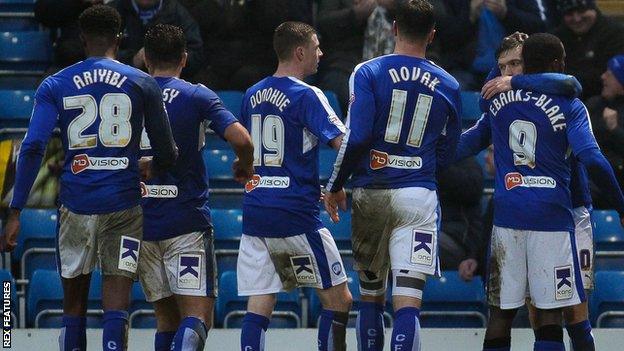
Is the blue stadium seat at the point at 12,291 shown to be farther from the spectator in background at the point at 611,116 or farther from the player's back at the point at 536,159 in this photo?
the spectator in background at the point at 611,116

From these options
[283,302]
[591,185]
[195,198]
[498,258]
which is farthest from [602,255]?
[195,198]

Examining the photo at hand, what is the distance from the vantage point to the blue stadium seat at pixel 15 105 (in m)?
12.4

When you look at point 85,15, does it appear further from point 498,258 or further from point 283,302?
point 283,302

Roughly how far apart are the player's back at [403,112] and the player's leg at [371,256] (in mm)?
120

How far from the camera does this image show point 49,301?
1100cm

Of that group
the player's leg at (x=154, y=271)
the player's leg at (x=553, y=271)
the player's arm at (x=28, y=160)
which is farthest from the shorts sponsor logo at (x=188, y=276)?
the player's leg at (x=553, y=271)

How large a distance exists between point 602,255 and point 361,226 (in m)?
4.06

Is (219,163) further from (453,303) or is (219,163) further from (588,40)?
(588,40)

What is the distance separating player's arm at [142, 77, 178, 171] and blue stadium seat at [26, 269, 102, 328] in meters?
3.20

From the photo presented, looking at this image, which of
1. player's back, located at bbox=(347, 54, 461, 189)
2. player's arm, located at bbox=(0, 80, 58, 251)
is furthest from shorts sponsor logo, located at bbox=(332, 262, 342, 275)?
player's arm, located at bbox=(0, 80, 58, 251)

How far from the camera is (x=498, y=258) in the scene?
8219 mm

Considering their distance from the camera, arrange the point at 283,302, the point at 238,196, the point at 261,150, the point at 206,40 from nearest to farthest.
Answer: the point at 261,150
the point at 283,302
the point at 238,196
the point at 206,40

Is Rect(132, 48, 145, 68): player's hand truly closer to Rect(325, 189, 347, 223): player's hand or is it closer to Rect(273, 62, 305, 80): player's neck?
Rect(273, 62, 305, 80): player's neck

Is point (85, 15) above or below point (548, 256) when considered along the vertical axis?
above
